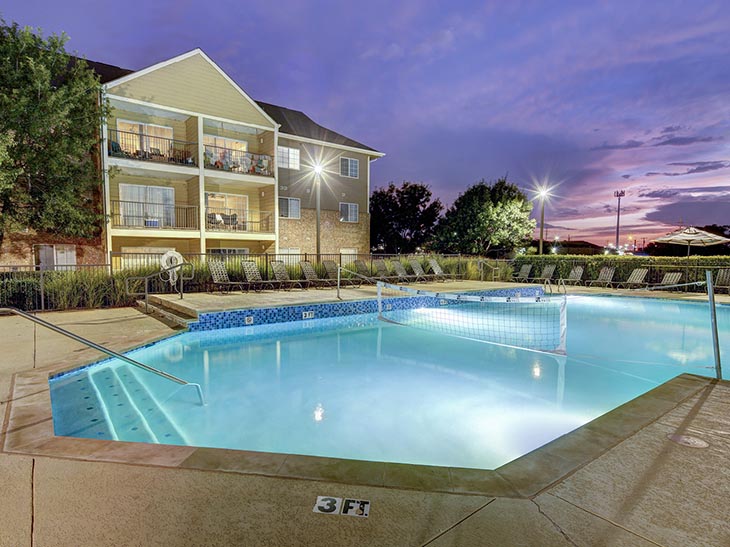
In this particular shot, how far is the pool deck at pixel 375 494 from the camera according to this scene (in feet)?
6.01

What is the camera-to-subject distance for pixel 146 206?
16.9 meters

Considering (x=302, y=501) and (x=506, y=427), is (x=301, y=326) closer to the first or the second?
(x=506, y=427)

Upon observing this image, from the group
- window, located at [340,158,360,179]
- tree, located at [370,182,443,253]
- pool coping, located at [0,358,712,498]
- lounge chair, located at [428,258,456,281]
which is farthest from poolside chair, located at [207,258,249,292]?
tree, located at [370,182,443,253]

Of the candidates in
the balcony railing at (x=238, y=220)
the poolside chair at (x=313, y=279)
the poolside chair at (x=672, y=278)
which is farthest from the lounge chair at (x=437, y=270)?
the poolside chair at (x=672, y=278)

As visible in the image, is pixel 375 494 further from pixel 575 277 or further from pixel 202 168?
pixel 575 277

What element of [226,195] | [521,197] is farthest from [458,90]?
[226,195]

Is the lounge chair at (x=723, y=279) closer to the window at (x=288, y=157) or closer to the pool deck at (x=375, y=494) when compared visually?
the pool deck at (x=375, y=494)

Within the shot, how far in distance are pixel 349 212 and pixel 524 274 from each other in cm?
1013

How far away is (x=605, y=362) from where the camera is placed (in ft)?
22.7

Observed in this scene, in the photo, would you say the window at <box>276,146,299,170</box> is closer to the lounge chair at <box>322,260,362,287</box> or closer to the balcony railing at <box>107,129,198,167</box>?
the balcony railing at <box>107,129,198,167</box>

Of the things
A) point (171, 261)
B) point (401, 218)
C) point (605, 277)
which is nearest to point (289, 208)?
point (171, 261)

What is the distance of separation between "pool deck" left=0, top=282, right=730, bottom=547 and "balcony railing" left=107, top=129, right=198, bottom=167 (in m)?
15.0

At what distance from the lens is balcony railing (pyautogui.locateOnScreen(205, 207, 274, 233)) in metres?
17.7

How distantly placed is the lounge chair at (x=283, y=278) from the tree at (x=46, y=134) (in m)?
7.27
